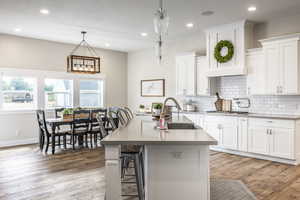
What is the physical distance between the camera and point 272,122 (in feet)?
15.2

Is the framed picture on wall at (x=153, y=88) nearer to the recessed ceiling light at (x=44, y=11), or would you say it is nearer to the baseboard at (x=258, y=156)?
the baseboard at (x=258, y=156)

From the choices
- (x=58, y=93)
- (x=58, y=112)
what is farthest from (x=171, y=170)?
(x=58, y=93)

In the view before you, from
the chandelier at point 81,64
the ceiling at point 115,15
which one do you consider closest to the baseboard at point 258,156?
the ceiling at point 115,15

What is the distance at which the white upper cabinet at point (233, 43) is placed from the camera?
17.2ft

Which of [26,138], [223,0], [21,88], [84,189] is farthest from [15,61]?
[223,0]

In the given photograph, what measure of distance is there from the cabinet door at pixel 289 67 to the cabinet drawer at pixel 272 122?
23.9 inches

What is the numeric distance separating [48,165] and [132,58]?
5.26 m

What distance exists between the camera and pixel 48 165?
4.49 metres

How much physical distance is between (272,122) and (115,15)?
3.76 metres

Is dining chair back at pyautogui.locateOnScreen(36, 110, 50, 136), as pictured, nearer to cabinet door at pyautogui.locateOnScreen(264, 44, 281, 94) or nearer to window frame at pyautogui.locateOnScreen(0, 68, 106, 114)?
window frame at pyautogui.locateOnScreen(0, 68, 106, 114)

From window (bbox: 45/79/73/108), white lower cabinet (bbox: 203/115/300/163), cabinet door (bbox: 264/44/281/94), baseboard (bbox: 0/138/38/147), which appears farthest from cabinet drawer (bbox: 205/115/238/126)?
baseboard (bbox: 0/138/38/147)

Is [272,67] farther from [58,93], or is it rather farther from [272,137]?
[58,93]

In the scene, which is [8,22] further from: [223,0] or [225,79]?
[225,79]

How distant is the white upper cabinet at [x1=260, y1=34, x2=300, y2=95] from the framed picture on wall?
342 centimetres
